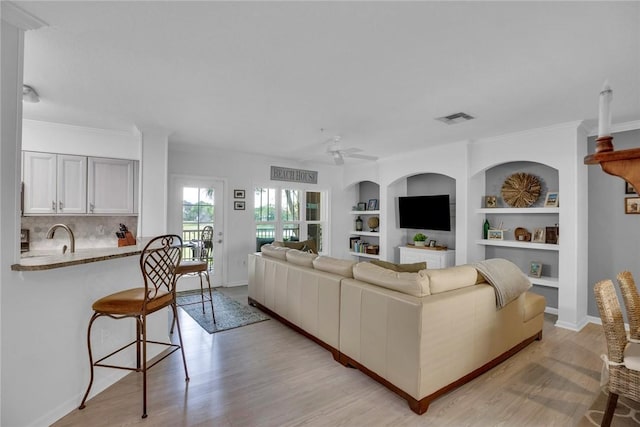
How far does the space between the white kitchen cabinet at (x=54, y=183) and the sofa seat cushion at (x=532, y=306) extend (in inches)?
212

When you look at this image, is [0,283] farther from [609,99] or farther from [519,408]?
[519,408]

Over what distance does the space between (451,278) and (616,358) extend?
3.30ft

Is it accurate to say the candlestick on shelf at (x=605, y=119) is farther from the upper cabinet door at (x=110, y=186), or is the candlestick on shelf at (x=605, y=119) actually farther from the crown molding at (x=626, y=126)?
the upper cabinet door at (x=110, y=186)

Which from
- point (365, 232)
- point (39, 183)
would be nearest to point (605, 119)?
point (39, 183)

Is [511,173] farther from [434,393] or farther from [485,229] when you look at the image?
[434,393]

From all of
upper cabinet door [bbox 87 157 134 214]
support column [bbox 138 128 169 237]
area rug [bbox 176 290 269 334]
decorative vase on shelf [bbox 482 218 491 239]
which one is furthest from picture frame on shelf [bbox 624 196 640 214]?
upper cabinet door [bbox 87 157 134 214]

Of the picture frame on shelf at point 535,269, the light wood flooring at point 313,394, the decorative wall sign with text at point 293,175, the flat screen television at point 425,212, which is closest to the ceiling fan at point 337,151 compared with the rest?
the decorative wall sign with text at point 293,175

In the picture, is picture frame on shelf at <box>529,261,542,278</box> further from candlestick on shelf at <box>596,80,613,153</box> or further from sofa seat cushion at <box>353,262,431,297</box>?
candlestick on shelf at <box>596,80,613,153</box>

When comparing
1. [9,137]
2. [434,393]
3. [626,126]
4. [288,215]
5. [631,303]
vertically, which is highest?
[626,126]

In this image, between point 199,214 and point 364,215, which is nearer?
point 199,214

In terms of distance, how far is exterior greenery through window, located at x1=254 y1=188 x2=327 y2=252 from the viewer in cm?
628

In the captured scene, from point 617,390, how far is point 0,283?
3665 mm

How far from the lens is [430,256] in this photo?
5.55 meters

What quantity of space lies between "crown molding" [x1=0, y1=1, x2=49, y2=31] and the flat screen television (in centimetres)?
548
